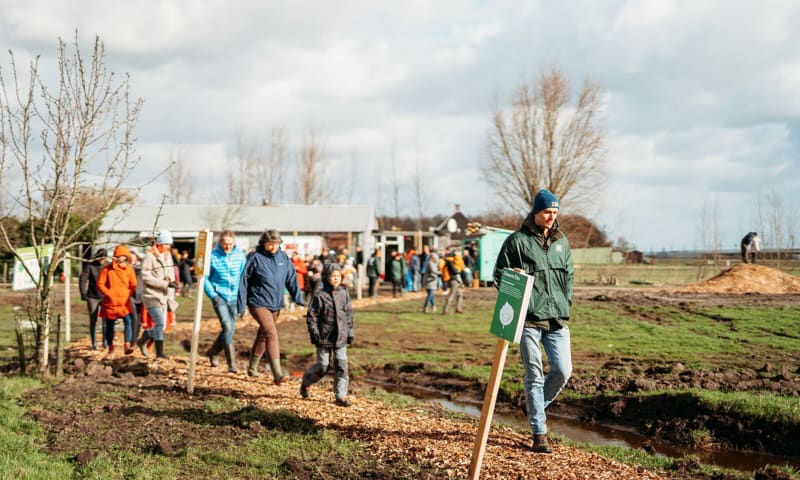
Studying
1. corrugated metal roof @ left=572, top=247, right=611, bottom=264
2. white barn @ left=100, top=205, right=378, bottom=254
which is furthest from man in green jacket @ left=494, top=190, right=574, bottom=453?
corrugated metal roof @ left=572, top=247, right=611, bottom=264

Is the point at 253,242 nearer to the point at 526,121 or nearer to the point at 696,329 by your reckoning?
the point at 526,121

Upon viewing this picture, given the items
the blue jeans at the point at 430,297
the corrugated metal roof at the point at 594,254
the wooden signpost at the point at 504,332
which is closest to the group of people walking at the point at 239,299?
the wooden signpost at the point at 504,332

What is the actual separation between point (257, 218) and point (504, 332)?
47172 millimetres

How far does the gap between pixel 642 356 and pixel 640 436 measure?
4.37 metres

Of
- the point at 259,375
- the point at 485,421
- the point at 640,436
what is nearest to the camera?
the point at 485,421

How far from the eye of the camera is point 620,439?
8562mm

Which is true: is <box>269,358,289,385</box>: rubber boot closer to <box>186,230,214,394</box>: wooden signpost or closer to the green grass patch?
<box>186,230,214,394</box>: wooden signpost

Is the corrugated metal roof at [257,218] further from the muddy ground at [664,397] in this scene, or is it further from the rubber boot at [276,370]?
the rubber boot at [276,370]

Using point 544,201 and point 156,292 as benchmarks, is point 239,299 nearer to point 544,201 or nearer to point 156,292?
point 156,292

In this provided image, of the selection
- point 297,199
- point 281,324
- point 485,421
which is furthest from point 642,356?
point 297,199

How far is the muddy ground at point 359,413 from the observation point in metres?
6.54

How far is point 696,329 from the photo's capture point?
53.3ft

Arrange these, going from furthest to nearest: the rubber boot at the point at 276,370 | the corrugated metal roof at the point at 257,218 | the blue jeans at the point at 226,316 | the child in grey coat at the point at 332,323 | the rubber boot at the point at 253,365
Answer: the corrugated metal roof at the point at 257,218, the blue jeans at the point at 226,316, the rubber boot at the point at 253,365, the rubber boot at the point at 276,370, the child in grey coat at the point at 332,323

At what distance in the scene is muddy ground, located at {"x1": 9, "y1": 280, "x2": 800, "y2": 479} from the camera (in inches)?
258
